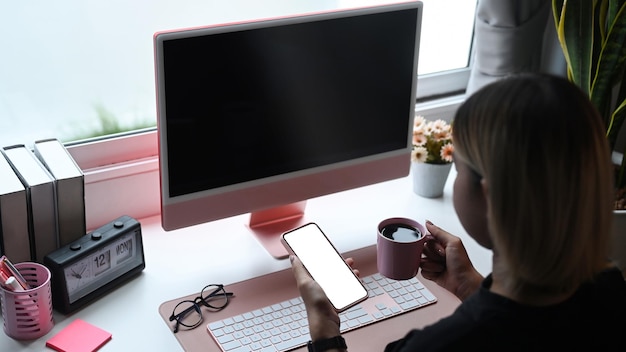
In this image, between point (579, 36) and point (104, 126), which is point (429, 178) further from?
point (104, 126)

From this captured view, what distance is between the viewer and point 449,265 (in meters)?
1.38

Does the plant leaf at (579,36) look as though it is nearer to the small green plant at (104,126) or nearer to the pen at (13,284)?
the small green plant at (104,126)

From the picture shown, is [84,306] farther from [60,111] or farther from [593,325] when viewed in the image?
[593,325]

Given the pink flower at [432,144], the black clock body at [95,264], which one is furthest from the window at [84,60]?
the pink flower at [432,144]

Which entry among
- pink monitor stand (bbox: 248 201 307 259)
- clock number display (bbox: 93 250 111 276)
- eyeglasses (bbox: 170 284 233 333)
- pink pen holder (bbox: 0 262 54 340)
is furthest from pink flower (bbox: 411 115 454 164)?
pink pen holder (bbox: 0 262 54 340)

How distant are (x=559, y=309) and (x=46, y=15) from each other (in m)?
1.16

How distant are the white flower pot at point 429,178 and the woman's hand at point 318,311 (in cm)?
61

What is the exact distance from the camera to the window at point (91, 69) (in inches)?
63.8

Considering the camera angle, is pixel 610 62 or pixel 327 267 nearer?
pixel 327 267

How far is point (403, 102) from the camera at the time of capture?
1.62 meters

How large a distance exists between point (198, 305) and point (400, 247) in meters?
0.39

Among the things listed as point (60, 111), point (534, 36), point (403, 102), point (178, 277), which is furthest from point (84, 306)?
point (534, 36)

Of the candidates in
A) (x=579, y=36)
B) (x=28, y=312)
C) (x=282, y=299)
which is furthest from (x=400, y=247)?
(x=579, y=36)

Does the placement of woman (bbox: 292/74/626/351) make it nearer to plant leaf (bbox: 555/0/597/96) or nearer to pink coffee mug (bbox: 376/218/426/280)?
pink coffee mug (bbox: 376/218/426/280)
